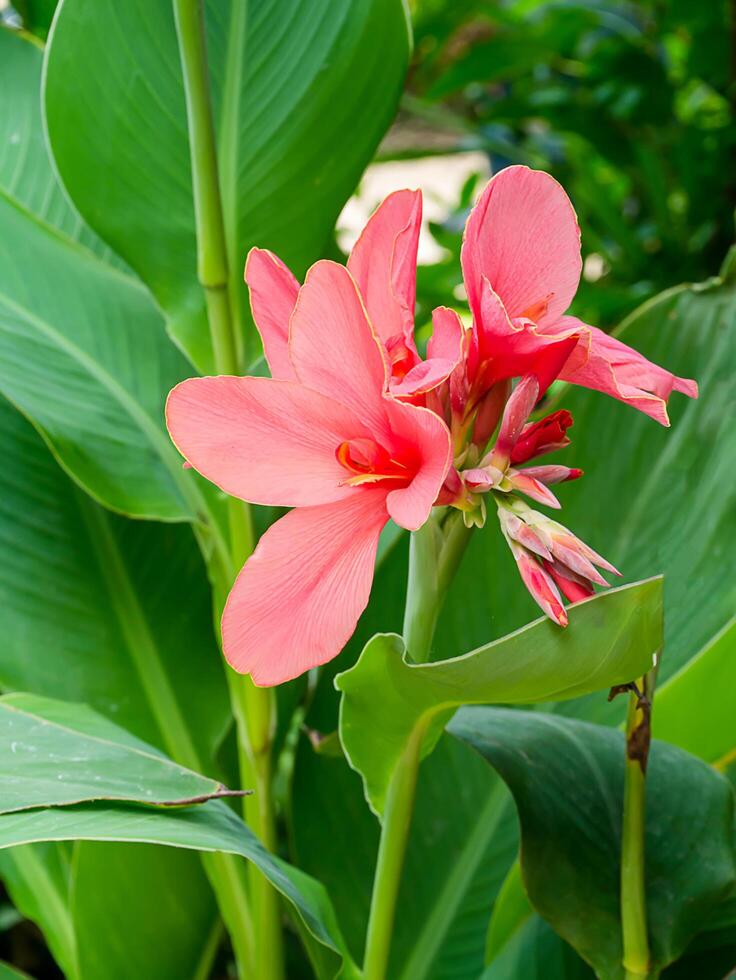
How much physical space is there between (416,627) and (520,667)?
2.7 inches

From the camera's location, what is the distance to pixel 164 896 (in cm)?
73

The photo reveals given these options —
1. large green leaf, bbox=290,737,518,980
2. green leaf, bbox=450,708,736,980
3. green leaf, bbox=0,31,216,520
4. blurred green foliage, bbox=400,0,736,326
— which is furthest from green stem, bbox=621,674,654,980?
blurred green foliage, bbox=400,0,736,326

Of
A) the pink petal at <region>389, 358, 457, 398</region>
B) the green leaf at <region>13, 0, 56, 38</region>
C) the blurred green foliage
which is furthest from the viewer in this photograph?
the blurred green foliage

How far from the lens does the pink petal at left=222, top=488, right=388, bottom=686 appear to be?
353mm

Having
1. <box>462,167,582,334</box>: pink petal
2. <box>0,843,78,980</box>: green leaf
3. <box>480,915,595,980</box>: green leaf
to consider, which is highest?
<box>462,167,582,334</box>: pink petal

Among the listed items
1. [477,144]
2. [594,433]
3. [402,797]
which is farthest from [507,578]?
[477,144]

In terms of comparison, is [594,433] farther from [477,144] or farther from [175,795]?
[477,144]

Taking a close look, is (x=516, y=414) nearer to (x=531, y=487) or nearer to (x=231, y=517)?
(x=531, y=487)

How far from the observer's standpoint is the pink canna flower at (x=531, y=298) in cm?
37

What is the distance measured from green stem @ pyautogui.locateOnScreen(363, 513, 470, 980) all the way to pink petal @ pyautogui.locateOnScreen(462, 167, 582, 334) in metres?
0.09

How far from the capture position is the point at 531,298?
0.40 m

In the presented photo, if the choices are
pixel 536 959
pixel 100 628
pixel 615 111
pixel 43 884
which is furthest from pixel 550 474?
pixel 615 111

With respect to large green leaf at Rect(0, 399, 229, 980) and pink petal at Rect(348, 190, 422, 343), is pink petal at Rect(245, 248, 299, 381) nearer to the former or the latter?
pink petal at Rect(348, 190, 422, 343)

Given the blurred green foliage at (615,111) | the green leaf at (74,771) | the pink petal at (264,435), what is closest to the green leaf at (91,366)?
the green leaf at (74,771)
